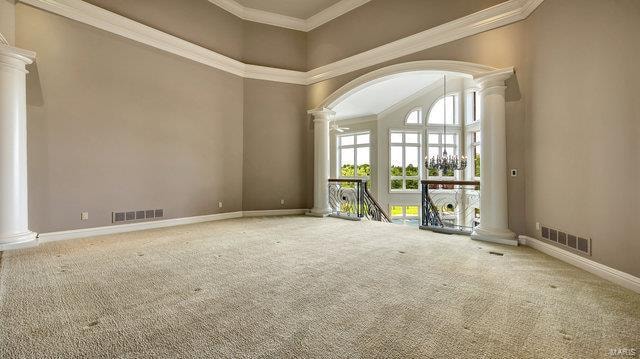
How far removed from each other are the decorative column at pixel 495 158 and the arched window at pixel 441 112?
8.68m

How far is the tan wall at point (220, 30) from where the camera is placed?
5.34 metres

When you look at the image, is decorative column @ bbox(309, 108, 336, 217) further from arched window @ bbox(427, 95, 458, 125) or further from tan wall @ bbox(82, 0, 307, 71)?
arched window @ bbox(427, 95, 458, 125)

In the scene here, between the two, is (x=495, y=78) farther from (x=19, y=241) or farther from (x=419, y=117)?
(x=419, y=117)

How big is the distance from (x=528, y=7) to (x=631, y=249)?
3.61 m

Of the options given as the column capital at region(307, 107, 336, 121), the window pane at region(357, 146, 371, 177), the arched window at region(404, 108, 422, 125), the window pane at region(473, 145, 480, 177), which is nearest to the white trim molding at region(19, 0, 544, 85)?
the column capital at region(307, 107, 336, 121)

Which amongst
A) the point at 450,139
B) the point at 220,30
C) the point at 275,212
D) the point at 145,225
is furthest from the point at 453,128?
the point at 145,225

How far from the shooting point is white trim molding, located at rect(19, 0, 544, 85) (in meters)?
4.41

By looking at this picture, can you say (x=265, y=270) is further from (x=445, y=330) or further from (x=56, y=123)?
(x=56, y=123)

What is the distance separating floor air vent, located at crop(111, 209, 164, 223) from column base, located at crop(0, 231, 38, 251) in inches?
41.8

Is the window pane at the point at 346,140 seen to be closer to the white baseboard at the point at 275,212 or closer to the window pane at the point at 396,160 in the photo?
the window pane at the point at 396,160

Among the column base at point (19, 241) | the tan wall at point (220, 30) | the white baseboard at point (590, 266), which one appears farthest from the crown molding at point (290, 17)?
the white baseboard at point (590, 266)

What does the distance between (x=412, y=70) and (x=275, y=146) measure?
3744 mm

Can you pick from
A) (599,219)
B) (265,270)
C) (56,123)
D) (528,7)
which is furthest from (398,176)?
(56,123)

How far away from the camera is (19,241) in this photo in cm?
390
